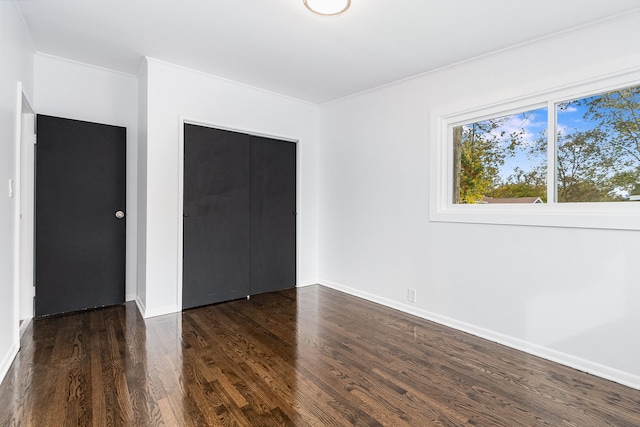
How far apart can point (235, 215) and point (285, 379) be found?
2109 mm

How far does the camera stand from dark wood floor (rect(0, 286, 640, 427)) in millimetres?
1778

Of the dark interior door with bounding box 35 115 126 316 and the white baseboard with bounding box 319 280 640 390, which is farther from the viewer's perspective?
the dark interior door with bounding box 35 115 126 316

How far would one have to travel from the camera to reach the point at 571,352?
2.38 metres

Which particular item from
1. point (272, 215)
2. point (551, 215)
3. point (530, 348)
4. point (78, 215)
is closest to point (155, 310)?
point (78, 215)

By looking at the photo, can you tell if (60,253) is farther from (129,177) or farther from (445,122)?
(445,122)

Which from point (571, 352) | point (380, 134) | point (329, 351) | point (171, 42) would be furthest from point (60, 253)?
point (571, 352)

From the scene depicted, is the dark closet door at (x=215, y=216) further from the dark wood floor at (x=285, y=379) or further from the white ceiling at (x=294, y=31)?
the white ceiling at (x=294, y=31)

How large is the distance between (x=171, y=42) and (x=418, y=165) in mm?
2566

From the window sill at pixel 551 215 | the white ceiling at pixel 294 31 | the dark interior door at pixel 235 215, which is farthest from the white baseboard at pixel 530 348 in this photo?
the white ceiling at pixel 294 31

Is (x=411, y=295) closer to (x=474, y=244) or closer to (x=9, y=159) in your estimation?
(x=474, y=244)

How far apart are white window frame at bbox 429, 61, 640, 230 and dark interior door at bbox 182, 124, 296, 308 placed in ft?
6.39

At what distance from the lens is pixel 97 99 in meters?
3.46

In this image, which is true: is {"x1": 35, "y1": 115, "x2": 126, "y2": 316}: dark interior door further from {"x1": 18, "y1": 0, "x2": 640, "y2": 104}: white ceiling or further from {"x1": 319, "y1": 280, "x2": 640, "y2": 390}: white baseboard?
{"x1": 319, "y1": 280, "x2": 640, "y2": 390}: white baseboard

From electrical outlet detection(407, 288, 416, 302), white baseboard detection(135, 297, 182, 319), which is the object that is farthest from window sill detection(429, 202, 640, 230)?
white baseboard detection(135, 297, 182, 319)
